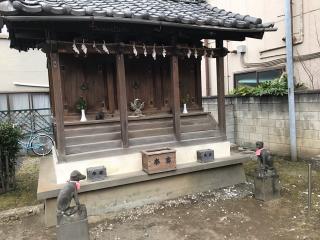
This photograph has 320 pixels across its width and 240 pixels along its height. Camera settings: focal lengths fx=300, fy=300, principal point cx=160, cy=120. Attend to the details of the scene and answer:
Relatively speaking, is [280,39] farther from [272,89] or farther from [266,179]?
[266,179]

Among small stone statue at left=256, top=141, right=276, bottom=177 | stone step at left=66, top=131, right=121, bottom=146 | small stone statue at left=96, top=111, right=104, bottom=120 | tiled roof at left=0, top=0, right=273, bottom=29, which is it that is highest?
Answer: tiled roof at left=0, top=0, right=273, bottom=29

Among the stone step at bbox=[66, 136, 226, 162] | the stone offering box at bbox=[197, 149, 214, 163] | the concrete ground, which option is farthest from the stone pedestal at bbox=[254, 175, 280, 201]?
the stone step at bbox=[66, 136, 226, 162]

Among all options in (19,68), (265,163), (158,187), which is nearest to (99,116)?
(158,187)

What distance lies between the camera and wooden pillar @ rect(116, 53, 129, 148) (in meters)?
6.75

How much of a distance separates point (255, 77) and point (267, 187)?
23.1 feet

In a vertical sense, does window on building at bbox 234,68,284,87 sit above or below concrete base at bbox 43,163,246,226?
above

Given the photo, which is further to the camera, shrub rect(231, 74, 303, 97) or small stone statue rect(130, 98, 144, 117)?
shrub rect(231, 74, 303, 97)

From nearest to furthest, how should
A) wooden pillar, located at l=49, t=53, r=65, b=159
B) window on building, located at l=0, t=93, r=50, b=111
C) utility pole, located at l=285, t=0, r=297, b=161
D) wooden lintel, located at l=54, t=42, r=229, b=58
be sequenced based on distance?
wooden pillar, located at l=49, t=53, r=65, b=159 → wooden lintel, located at l=54, t=42, r=229, b=58 → utility pole, located at l=285, t=0, r=297, b=161 → window on building, located at l=0, t=93, r=50, b=111

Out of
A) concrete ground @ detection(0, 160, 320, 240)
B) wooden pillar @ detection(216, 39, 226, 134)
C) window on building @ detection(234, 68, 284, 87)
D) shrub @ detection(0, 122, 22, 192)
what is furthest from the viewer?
window on building @ detection(234, 68, 284, 87)

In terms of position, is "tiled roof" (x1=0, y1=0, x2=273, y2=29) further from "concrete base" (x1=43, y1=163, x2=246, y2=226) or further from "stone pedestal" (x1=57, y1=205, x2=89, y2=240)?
"stone pedestal" (x1=57, y1=205, x2=89, y2=240)

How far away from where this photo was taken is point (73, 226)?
4.72 meters

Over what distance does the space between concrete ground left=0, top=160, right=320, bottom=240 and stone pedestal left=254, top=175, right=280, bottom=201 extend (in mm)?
133

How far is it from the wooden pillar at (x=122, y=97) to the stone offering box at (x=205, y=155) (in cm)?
184

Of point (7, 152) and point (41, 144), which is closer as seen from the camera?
point (7, 152)
